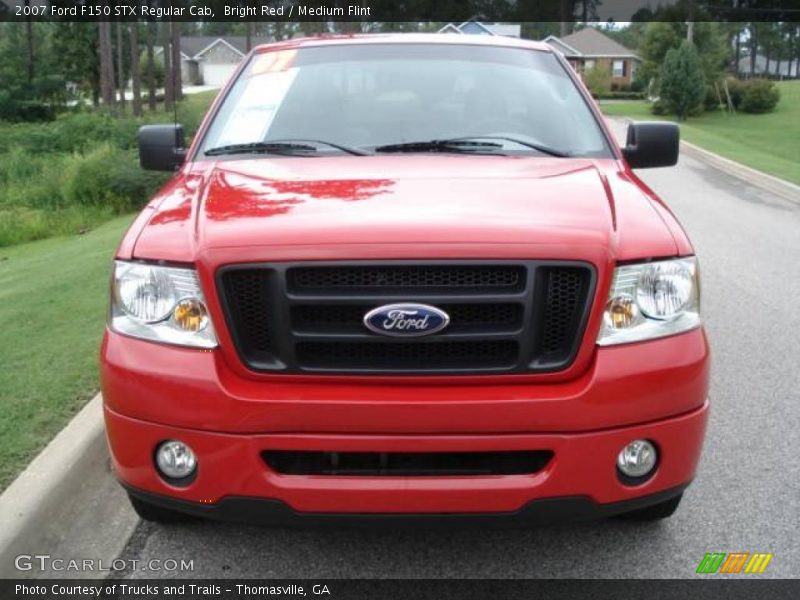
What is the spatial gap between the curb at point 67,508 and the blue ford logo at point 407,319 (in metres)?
1.45

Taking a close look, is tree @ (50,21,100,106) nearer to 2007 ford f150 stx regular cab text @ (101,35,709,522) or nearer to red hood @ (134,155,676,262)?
red hood @ (134,155,676,262)

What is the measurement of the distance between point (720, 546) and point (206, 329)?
6.72 feet

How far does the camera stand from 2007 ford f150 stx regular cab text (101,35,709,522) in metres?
2.51

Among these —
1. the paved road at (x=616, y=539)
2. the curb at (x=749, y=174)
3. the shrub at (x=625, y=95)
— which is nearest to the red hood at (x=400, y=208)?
the paved road at (x=616, y=539)

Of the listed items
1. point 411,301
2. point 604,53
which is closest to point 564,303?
point 411,301

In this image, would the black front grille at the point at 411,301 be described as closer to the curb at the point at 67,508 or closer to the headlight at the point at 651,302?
the headlight at the point at 651,302

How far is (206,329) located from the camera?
2615 millimetres

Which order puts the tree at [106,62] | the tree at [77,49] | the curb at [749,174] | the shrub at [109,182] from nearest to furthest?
the curb at [749,174], the shrub at [109,182], the tree at [106,62], the tree at [77,49]

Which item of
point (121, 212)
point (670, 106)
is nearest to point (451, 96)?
point (121, 212)

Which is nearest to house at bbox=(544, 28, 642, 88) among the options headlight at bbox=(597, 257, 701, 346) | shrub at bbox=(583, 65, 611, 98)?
shrub at bbox=(583, 65, 611, 98)

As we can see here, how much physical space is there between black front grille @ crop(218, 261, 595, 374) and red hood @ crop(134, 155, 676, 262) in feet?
0.29

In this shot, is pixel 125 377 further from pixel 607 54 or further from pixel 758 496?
pixel 607 54

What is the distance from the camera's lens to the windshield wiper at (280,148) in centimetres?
366

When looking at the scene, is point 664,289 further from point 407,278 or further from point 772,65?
point 772,65
